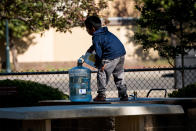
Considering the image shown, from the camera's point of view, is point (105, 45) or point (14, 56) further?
point (14, 56)

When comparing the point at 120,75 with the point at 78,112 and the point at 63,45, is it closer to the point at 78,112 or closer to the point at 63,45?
the point at 78,112

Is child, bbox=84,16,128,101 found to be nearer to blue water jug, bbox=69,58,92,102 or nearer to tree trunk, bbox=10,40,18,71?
blue water jug, bbox=69,58,92,102

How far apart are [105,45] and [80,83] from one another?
62 cm

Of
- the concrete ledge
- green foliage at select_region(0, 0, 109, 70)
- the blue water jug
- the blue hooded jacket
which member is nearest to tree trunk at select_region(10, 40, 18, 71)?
green foliage at select_region(0, 0, 109, 70)

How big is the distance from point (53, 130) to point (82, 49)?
29823 mm

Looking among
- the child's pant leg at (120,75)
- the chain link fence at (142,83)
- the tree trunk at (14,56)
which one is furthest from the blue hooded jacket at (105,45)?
the tree trunk at (14,56)

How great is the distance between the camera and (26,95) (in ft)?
27.7

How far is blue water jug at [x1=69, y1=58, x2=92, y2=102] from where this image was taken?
7078 mm

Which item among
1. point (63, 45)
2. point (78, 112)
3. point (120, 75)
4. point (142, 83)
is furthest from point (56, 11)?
point (63, 45)

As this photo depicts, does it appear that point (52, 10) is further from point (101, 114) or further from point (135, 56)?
point (135, 56)

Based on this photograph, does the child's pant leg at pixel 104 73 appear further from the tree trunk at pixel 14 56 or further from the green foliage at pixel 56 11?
the tree trunk at pixel 14 56

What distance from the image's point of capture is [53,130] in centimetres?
687

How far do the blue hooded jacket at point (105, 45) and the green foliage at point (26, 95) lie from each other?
5.65ft

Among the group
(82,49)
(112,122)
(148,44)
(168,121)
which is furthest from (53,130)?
(82,49)
